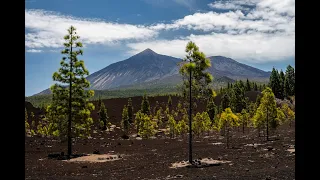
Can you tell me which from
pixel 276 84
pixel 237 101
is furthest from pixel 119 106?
pixel 276 84

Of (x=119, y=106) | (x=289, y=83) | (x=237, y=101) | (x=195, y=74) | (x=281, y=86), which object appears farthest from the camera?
(x=119, y=106)

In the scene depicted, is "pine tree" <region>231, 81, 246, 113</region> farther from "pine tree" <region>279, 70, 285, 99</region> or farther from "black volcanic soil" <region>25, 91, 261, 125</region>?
"black volcanic soil" <region>25, 91, 261, 125</region>

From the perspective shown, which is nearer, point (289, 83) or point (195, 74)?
point (195, 74)

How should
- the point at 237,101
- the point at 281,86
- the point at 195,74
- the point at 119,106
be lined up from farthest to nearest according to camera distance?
the point at 119,106 → the point at 281,86 → the point at 237,101 → the point at 195,74

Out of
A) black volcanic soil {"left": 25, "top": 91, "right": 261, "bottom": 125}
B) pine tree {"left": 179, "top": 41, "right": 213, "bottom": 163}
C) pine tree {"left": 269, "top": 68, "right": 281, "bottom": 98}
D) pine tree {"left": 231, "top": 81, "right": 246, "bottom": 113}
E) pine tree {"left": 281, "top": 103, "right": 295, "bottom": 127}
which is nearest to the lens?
pine tree {"left": 179, "top": 41, "right": 213, "bottom": 163}

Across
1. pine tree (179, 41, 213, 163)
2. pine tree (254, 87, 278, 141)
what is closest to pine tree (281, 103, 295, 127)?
pine tree (254, 87, 278, 141)

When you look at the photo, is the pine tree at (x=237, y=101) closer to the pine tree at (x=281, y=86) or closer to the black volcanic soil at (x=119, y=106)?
the pine tree at (x=281, y=86)

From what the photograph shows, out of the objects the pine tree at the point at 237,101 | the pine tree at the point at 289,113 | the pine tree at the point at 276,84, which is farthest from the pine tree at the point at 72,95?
the pine tree at the point at 276,84

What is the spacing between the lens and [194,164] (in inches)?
1011

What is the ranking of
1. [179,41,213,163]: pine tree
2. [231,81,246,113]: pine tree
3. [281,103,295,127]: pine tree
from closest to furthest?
[179,41,213,163]: pine tree
[281,103,295,127]: pine tree
[231,81,246,113]: pine tree

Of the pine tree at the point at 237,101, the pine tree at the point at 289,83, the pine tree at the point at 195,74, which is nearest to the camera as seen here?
the pine tree at the point at 195,74

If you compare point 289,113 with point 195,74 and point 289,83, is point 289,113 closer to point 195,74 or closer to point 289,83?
point 289,83
